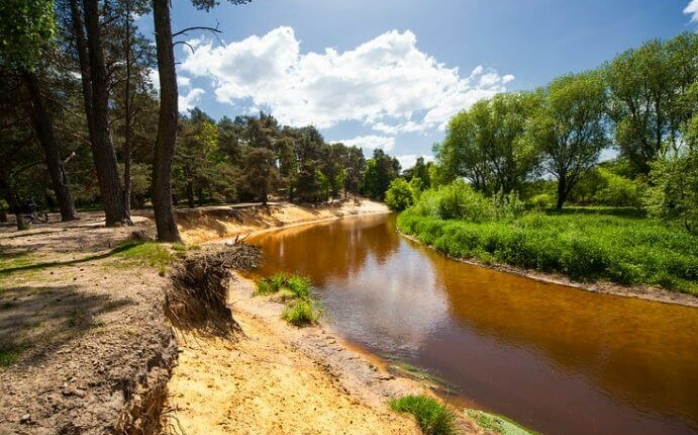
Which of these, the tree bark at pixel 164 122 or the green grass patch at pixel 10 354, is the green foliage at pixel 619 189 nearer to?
the tree bark at pixel 164 122

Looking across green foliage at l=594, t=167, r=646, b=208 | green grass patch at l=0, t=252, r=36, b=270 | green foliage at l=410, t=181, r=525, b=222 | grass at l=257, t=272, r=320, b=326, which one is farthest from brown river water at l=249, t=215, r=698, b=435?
green foliage at l=594, t=167, r=646, b=208

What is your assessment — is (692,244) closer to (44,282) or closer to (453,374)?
(453,374)

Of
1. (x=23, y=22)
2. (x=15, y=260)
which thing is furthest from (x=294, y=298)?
(x=23, y=22)

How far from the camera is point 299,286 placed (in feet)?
41.7

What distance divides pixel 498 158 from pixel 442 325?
103ft

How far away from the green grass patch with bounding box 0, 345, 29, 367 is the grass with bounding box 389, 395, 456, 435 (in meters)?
5.57

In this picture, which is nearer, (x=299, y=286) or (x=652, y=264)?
(x=299, y=286)

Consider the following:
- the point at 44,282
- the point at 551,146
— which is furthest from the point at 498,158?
the point at 44,282

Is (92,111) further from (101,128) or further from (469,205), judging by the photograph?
(469,205)

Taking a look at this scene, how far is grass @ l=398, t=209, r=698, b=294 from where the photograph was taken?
13.4m

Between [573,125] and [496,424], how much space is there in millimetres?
33626

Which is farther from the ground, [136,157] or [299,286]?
[136,157]

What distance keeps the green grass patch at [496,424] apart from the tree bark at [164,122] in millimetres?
8211

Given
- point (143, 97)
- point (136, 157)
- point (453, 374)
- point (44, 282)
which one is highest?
point (143, 97)
